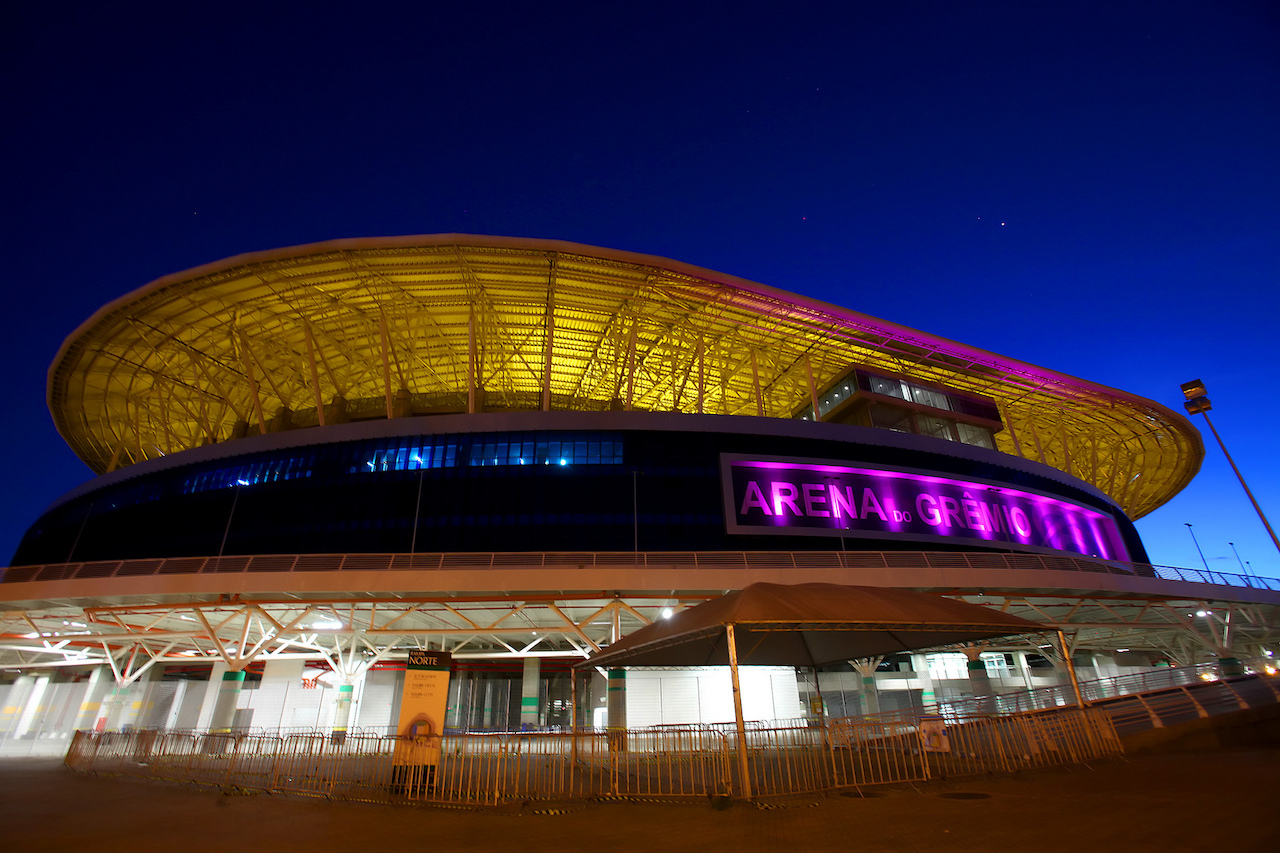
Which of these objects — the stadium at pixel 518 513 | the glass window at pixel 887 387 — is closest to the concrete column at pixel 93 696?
the stadium at pixel 518 513

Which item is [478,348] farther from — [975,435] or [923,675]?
[975,435]

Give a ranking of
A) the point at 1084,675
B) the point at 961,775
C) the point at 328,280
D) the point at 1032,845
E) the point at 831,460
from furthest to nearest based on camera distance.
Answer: the point at 1084,675, the point at 328,280, the point at 831,460, the point at 961,775, the point at 1032,845

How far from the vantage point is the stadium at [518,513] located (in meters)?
26.1

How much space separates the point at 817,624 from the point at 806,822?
3176 mm

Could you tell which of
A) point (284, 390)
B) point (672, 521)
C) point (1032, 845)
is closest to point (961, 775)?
point (1032, 845)

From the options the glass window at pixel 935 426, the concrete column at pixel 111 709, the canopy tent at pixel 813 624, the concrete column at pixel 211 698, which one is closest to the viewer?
the canopy tent at pixel 813 624

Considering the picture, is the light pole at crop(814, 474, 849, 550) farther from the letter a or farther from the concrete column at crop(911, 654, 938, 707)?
the concrete column at crop(911, 654, 938, 707)

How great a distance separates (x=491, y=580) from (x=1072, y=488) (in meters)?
44.3

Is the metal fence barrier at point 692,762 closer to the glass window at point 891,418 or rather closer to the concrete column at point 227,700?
the concrete column at point 227,700

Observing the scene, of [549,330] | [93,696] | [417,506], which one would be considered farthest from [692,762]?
[93,696]

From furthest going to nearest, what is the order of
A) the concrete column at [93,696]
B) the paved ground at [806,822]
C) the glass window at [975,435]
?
the glass window at [975,435] → the concrete column at [93,696] → the paved ground at [806,822]

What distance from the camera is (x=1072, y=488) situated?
4597cm

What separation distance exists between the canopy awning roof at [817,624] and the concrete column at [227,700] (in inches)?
1093

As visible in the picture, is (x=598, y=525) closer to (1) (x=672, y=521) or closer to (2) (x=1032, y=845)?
(1) (x=672, y=521)
